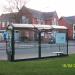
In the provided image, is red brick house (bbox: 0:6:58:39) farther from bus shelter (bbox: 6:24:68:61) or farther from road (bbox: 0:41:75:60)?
bus shelter (bbox: 6:24:68:61)

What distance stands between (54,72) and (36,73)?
788mm

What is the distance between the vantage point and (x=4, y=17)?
87.4 m

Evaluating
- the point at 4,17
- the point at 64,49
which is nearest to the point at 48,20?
the point at 4,17

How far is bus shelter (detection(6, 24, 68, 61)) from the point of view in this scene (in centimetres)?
1817

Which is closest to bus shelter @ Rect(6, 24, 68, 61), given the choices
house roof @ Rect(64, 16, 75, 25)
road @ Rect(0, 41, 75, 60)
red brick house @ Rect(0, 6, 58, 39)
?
road @ Rect(0, 41, 75, 60)

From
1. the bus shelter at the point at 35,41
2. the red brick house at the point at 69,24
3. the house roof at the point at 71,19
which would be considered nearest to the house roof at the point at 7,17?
the red brick house at the point at 69,24

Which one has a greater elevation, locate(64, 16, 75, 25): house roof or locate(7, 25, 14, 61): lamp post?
locate(64, 16, 75, 25): house roof

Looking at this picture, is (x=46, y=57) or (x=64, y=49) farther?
(x=64, y=49)

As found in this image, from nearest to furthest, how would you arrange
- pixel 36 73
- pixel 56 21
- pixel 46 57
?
pixel 36 73 < pixel 46 57 < pixel 56 21

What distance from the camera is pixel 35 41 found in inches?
762

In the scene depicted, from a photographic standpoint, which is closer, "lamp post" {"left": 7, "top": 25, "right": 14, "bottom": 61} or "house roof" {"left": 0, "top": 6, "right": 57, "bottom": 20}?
"lamp post" {"left": 7, "top": 25, "right": 14, "bottom": 61}

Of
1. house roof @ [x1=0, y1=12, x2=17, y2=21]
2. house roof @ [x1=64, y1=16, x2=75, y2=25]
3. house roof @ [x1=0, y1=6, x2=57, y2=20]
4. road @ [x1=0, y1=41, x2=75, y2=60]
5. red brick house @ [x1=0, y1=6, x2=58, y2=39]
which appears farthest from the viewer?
house roof @ [x1=64, y1=16, x2=75, y2=25]

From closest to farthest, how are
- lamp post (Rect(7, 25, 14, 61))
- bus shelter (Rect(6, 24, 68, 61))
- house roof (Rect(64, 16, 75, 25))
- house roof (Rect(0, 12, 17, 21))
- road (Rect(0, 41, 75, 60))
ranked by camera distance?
lamp post (Rect(7, 25, 14, 61)) < bus shelter (Rect(6, 24, 68, 61)) < road (Rect(0, 41, 75, 60)) < house roof (Rect(0, 12, 17, 21)) < house roof (Rect(64, 16, 75, 25))

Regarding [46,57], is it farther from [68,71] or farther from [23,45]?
[68,71]
